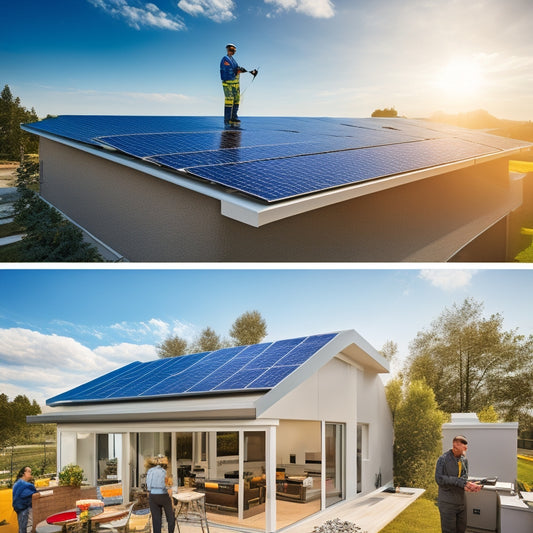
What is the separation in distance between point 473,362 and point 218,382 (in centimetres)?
2212

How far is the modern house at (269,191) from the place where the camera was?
7.94m

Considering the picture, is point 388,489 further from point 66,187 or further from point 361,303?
point 361,303

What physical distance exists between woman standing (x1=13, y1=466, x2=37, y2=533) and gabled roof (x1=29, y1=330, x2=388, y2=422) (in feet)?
5.59

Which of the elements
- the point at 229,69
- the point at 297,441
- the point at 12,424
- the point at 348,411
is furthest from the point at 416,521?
the point at 12,424

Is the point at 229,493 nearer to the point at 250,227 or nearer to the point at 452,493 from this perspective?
the point at 452,493

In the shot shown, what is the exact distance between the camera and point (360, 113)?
19250 mm

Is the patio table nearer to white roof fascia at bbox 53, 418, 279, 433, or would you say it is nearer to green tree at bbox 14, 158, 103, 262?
white roof fascia at bbox 53, 418, 279, 433

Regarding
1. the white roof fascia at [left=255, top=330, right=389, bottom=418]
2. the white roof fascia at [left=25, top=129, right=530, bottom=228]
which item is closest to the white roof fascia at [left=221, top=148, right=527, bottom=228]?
the white roof fascia at [left=25, top=129, right=530, bottom=228]

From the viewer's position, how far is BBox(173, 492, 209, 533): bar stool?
8.41 meters

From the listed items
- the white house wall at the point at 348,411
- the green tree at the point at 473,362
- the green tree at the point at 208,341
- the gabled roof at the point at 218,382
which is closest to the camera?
the gabled roof at the point at 218,382

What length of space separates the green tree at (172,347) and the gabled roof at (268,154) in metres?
19.5

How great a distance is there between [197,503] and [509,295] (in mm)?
23982

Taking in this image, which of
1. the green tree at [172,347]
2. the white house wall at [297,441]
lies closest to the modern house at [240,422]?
the white house wall at [297,441]

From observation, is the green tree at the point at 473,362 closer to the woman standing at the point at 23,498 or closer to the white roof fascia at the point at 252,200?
the white roof fascia at the point at 252,200
